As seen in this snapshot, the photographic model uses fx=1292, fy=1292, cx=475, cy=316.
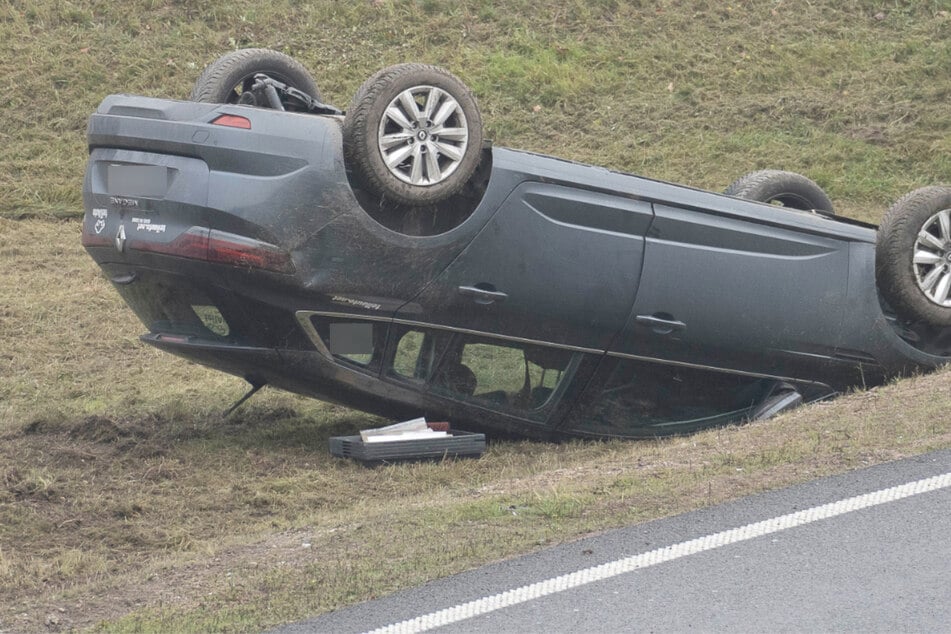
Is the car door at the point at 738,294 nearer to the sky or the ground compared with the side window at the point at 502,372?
nearer to the sky

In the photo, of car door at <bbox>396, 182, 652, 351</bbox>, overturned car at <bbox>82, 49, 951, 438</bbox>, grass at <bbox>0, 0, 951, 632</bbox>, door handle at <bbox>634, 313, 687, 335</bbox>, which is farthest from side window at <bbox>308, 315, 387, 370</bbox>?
door handle at <bbox>634, 313, 687, 335</bbox>

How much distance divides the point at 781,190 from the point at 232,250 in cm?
417

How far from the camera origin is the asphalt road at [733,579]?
4215 millimetres

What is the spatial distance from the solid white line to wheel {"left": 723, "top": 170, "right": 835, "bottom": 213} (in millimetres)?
3585

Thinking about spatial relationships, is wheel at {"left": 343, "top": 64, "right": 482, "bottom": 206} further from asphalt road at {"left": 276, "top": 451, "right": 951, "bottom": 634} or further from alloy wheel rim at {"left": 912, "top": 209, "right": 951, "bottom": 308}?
alloy wheel rim at {"left": 912, "top": 209, "right": 951, "bottom": 308}

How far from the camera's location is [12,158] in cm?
1462

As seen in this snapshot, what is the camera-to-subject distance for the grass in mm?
5145

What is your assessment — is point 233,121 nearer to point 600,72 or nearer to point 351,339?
point 351,339

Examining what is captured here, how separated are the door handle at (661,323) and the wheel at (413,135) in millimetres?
1267

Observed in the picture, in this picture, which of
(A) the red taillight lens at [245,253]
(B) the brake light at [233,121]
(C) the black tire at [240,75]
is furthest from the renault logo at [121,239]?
(C) the black tire at [240,75]

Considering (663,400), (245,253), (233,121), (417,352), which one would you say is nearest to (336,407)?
(417,352)

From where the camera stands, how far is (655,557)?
475cm

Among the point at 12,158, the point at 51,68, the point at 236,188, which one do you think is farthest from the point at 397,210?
the point at 51,68

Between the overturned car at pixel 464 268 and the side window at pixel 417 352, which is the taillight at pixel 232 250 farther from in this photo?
the side window at pixel 417 352
